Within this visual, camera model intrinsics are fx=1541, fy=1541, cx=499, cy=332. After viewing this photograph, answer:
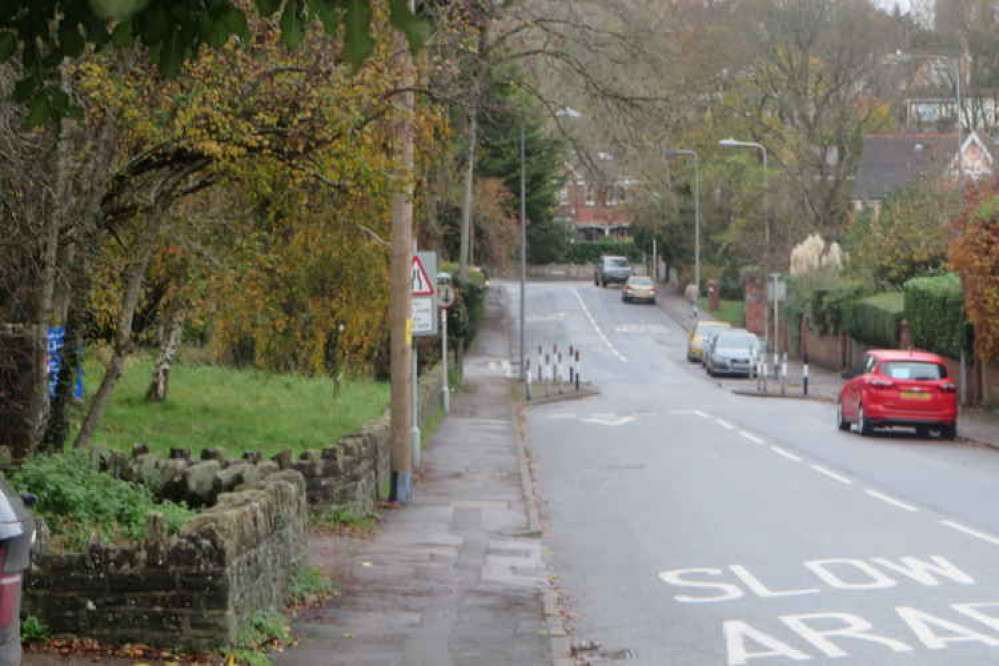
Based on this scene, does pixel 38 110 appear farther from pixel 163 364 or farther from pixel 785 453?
pixel 785 453

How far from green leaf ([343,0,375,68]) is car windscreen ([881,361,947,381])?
2517 cm

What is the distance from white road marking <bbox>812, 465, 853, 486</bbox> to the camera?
21.7 meters

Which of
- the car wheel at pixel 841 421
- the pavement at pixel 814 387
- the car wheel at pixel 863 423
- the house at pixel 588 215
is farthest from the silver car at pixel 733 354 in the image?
the house at pixel 588 215

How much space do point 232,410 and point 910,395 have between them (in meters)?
13.8

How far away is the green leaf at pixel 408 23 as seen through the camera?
546 cm

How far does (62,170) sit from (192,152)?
163cm

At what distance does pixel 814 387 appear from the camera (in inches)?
1907

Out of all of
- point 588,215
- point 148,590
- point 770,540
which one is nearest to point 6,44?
point 148,590

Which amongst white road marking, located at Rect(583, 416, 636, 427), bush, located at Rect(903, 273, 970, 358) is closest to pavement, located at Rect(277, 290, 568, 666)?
white road marking, located at Rect(583, 416, 636, 427)

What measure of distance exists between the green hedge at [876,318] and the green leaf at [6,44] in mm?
42591

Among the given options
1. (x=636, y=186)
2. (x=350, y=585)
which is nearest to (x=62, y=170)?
(x=350, y=585)

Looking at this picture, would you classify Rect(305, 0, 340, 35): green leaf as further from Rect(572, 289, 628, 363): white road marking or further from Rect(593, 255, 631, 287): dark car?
Rect(593, 255, 631, 287): dark car

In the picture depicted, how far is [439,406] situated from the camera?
35.9m

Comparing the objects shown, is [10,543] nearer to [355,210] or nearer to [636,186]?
[355,210]
